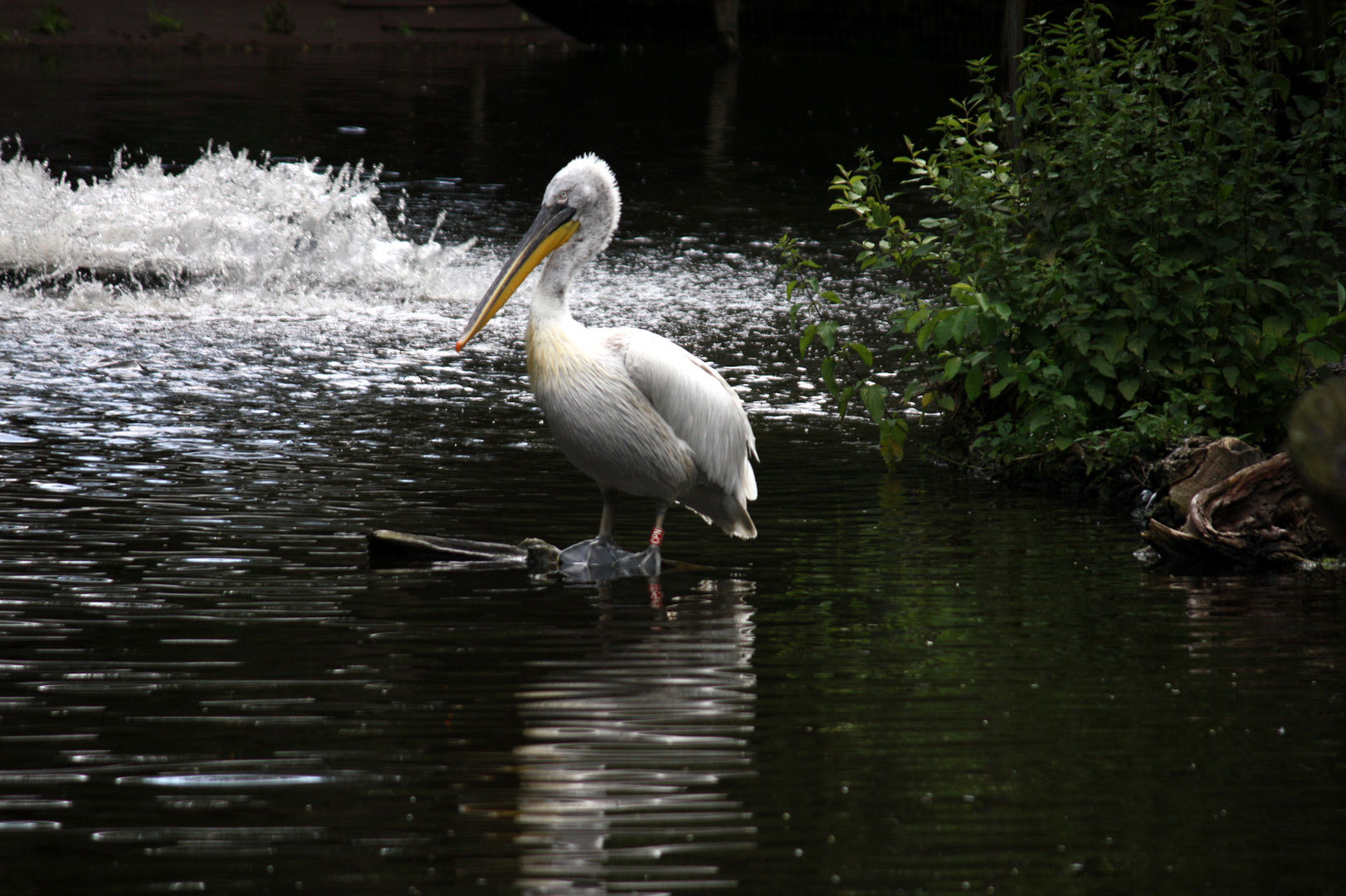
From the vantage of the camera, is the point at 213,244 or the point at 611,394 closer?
the point at 611,394

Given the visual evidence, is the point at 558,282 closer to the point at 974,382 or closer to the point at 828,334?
the point at 828,334

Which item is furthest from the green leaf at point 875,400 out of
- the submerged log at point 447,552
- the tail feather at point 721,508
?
the submerged log at point 447,552

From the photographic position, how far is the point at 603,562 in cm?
523

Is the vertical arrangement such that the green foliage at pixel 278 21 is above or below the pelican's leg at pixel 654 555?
above

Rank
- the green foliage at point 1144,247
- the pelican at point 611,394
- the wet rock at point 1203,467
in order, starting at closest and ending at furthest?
the pelican at point 611,394 → the wet rock at point 1203,467 → the green foliage at point 1144,247

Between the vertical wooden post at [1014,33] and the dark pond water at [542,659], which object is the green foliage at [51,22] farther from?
the vertical wooden post at [1014,33]

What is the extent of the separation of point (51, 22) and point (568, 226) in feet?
87.7

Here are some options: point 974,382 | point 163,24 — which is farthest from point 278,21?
point 974,382

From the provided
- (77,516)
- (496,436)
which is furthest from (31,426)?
(496,436)

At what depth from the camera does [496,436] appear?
7.24 meters

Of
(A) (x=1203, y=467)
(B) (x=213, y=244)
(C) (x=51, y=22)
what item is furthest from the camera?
(C) (x=51, y=22)

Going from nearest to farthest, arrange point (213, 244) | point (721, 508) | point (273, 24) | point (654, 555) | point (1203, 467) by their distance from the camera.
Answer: point (654, 555)
point (721, 508)
point (1203, 467)
point (213, 244)
point (273, 24)

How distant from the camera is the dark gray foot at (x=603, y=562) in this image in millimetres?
5180

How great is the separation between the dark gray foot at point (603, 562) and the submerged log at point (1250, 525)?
1840 millimetres
